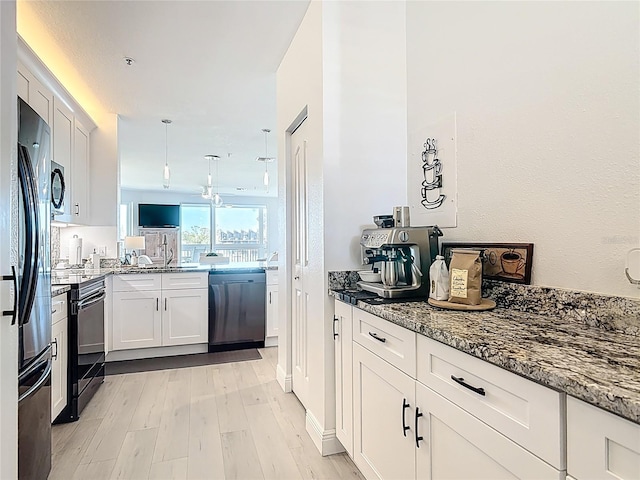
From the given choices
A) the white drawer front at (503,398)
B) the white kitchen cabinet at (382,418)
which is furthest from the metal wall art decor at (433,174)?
the white drawer front at (503,398)

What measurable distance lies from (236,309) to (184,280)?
24.7 inches

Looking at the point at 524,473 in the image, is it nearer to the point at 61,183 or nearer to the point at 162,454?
the point at 162,454

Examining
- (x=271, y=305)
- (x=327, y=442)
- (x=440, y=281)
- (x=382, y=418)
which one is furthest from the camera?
(x=271, y=305)

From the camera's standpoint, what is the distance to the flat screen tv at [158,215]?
9.70 meters

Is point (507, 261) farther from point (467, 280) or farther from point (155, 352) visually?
point (155, 352)

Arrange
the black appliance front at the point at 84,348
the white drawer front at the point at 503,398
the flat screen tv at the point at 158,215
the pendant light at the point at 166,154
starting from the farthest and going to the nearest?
the flat screen tv at the point at 158,215, the pendant light at the point at 166,154, the black appliance front at the point at 84,348, the white drawer front at the point at 503,398

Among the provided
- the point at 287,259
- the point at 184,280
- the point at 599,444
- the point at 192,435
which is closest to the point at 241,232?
the point at 184,280

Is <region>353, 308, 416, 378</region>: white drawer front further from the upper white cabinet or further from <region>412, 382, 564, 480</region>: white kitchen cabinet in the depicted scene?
the upper white cabinet

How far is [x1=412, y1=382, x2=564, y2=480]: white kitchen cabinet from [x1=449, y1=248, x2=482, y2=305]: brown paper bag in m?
0.42

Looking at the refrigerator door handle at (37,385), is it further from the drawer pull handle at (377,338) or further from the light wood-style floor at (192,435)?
the drawer pull handle at (377,338)

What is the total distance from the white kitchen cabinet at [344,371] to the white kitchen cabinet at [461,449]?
59cm

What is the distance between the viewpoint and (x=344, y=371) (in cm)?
193

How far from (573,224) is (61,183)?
12.2 feet

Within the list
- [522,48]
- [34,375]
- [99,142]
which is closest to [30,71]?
[99,142]
